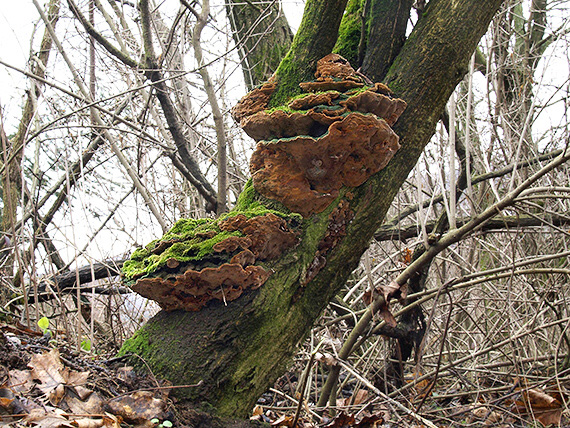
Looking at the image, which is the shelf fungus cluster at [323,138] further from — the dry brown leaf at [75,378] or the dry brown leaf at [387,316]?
the dry brown leaf at [75,378]

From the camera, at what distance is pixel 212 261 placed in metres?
1.55

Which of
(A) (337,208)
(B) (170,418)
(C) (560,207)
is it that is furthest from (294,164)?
(C) (560,207)

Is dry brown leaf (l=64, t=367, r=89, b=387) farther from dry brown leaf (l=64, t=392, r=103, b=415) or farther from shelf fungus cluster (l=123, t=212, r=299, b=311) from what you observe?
shelf fungus cluster (l=123, t=212, r=299, b=311)

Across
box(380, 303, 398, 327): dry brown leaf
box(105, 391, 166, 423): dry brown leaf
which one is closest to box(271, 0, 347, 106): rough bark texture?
box(380, 303, 398, 327): dry brown leaf

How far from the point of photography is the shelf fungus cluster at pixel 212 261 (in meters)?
1.53

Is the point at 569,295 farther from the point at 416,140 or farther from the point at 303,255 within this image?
the point at 303,255

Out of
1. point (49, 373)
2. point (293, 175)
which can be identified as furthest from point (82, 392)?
point (293, 175)

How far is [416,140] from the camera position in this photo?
183 centimetres

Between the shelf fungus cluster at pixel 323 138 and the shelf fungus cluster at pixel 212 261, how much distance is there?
168 mm

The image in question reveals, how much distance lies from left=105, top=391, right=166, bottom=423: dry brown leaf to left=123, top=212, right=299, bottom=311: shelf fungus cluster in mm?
365

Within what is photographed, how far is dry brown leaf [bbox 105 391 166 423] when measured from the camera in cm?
133

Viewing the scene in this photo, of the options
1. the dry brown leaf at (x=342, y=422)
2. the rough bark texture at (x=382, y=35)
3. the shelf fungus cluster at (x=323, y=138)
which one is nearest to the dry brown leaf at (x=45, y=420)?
the shelf fungus cluster at (x=323, y=138)

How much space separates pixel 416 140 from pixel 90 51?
11.1ft

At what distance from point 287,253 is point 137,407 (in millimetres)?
800
